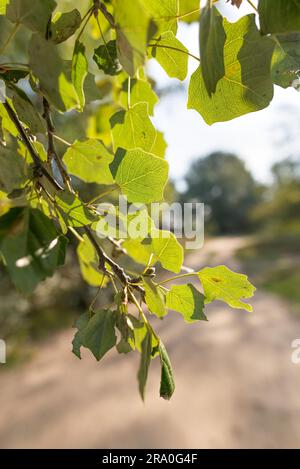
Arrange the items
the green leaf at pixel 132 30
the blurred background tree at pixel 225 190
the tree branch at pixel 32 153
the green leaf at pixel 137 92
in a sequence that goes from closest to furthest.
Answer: the green leaf at pixel 132 30
the tree branch at pixel 32 153
the green leaf at pixel 137 92
the blurred background tree at pixel 225 190

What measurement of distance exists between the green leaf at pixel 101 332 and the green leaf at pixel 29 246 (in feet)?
0.23

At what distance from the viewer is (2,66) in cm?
30

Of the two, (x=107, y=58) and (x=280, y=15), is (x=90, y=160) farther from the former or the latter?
(x=280, y=15)

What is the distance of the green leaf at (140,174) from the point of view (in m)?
0.30

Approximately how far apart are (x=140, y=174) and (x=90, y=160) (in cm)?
9

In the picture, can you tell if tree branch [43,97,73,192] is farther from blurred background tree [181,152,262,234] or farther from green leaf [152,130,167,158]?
blurred background tree [181,152,262,234]

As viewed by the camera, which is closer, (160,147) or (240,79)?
(240,79)

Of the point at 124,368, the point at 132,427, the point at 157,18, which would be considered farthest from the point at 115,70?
the point at 124,368

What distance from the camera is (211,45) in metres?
0.24

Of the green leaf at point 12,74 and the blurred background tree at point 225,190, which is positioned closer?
the green leaf at point 12,74

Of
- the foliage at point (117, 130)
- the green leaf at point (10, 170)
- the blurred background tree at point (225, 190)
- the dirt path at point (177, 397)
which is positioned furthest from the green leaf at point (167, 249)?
the blurred background tree at point (225, 190)

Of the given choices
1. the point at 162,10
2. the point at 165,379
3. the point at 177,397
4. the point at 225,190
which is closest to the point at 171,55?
the point at 162,10

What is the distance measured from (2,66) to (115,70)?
9 cm

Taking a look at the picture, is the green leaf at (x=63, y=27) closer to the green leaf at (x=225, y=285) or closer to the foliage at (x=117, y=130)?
the foliage at (x=117, y=130)
